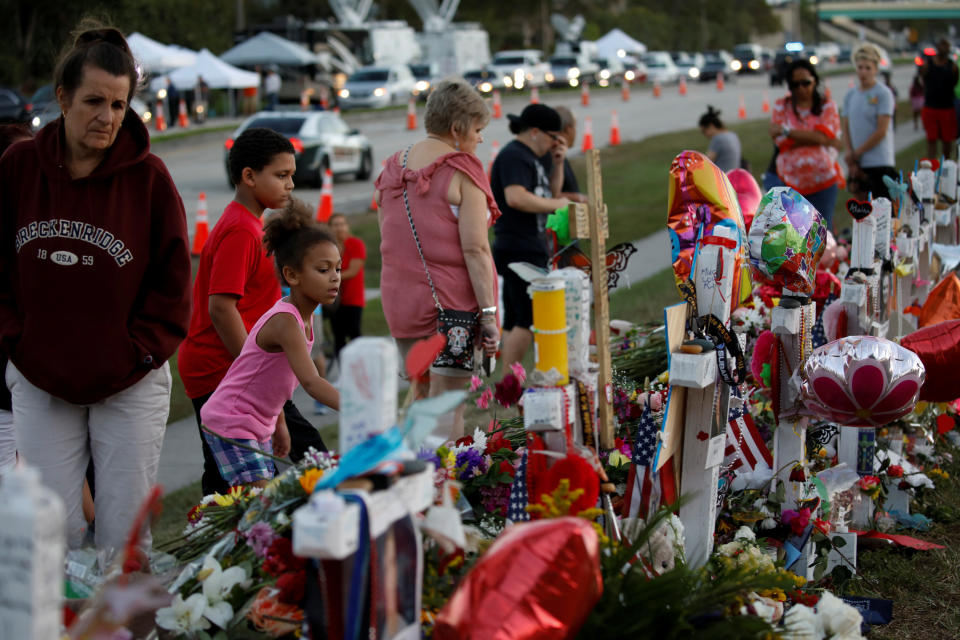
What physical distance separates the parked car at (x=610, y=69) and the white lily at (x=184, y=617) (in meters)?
49.7

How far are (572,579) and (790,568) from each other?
1.68 metres

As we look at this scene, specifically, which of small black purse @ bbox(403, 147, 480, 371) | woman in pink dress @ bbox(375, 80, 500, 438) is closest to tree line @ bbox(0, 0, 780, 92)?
woman in pink dress @ bbox(375, 80, 500, 438)

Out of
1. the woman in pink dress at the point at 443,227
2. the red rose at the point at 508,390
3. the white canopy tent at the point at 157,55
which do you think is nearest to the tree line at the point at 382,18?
the white canopy tent at the point at 157,55

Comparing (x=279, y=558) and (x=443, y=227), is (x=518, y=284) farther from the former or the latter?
(x=279, y=558)

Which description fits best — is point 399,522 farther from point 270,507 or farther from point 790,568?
point 790,568

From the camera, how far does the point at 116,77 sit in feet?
10.4

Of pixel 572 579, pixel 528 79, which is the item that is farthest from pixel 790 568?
pixel 528 79

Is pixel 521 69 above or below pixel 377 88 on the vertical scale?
above

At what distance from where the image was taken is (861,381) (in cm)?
376

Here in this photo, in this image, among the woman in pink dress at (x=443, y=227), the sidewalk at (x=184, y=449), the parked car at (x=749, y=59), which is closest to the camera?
the woman in pink dress at (x=443, y=227)

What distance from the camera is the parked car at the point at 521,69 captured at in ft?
147

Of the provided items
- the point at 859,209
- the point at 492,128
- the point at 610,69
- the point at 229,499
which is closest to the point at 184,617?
the point at 229,499

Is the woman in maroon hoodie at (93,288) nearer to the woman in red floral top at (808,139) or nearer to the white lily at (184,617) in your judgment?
the white lily at (184,617)

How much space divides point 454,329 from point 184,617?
2316 mm
